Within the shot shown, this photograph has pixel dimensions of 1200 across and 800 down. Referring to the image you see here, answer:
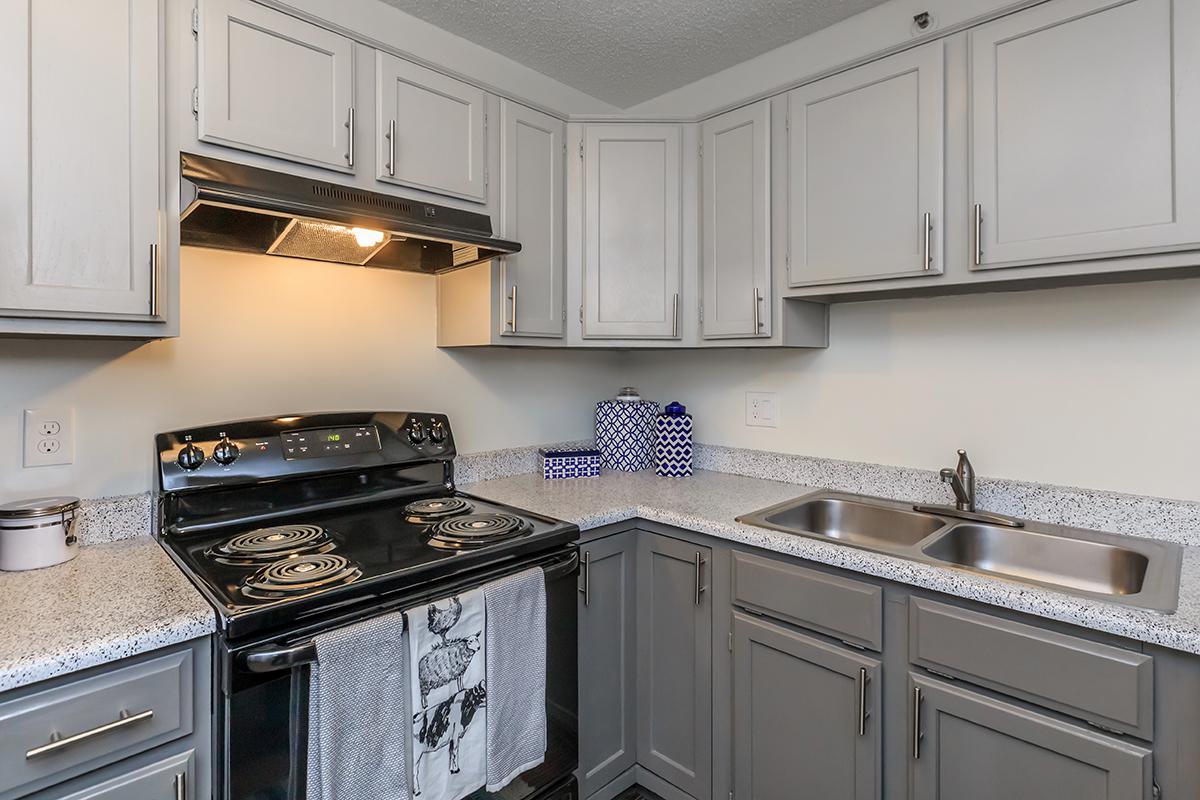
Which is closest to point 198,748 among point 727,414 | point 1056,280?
point 727,414

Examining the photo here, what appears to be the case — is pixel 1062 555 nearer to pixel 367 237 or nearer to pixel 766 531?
pixel 766 531

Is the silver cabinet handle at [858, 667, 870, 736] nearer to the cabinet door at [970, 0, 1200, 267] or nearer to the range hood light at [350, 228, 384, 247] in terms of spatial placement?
the cabinet door at [970, 0, 1200, 267]

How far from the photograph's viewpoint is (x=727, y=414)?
2.43 metres

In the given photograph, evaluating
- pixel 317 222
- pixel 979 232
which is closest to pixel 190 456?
pixel 317 222

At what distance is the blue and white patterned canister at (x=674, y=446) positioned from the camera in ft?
7.63

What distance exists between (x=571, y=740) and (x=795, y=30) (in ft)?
7.58

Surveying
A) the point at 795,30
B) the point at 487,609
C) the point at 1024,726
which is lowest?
the point at 1024,726

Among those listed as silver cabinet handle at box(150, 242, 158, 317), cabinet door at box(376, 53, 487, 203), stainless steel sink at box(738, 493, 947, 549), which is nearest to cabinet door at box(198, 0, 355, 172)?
cabinet door at box(376, 53, 487, 203)

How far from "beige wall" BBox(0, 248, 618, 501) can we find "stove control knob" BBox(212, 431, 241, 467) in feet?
0.51

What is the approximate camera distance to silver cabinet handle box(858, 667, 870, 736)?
54.7 inches

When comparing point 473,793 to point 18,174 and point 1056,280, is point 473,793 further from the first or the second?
point 1056,280

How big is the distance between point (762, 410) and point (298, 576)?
167 centimetres

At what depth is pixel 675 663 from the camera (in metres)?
1.80

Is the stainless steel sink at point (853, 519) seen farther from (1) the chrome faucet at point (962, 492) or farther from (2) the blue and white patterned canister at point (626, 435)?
(2) the blue and white patterned canister at point (626, 435)
